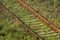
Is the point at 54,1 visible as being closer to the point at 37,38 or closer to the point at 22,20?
the point at 22,20

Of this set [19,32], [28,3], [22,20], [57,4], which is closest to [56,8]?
[57,4]

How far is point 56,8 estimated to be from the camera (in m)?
11.2

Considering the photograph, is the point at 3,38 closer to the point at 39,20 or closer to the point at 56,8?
the point at 39,20

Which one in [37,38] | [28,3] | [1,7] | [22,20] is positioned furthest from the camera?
[28,3]

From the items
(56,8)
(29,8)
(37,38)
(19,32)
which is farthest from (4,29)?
(56,8)

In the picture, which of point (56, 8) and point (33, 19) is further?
point (56, 8)

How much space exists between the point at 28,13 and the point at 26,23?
1061mm

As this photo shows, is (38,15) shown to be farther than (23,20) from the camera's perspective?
Yes

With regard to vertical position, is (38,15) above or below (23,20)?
above

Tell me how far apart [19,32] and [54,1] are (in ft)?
11.0

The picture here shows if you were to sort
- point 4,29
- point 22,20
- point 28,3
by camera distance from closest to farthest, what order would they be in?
point 4,29, point 22,20, point 28,3

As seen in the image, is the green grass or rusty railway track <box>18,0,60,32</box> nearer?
the green grass

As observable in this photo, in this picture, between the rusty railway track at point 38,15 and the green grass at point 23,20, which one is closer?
the green grass at point 23,20

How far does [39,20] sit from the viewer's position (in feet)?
32.8
